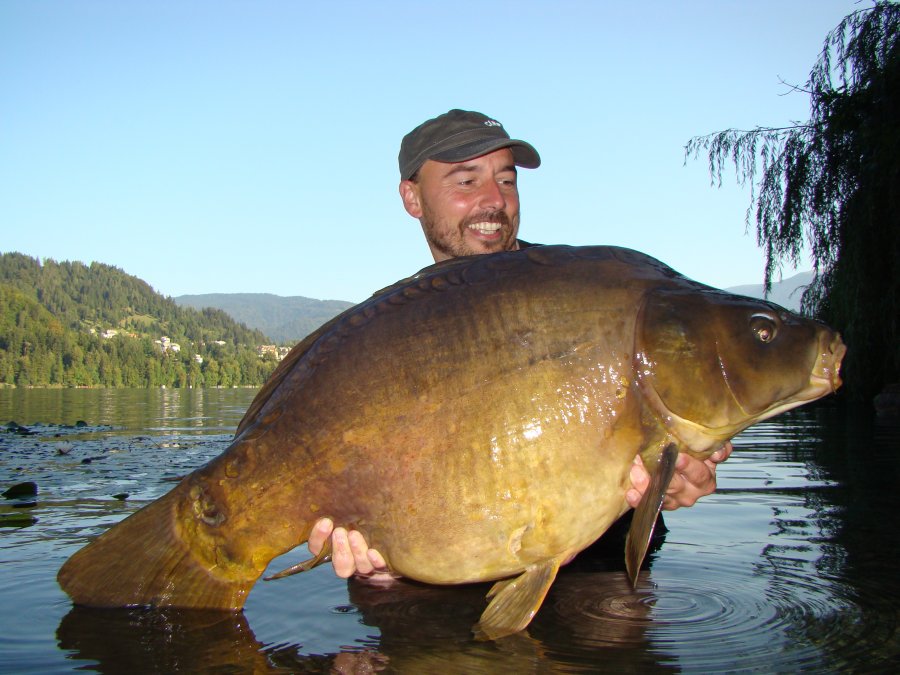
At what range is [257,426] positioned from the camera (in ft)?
9.09

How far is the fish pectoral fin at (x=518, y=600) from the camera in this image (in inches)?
100

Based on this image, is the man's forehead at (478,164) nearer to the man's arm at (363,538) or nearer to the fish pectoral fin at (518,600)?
the man's arm at (363,538)

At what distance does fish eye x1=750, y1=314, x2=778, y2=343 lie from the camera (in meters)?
2.55

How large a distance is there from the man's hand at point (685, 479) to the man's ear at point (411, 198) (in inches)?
94.4

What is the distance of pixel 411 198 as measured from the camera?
4.86 metres

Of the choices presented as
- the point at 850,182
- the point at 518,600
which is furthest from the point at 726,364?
the point at 850,182

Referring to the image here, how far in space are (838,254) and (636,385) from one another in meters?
10.0

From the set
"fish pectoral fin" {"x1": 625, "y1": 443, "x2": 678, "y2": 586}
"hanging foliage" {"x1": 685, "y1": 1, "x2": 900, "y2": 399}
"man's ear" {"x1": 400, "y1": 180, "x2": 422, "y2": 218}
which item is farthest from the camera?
"hanging foliage" {"x1": 685, "y1": 1, "x2": 900, "y2": 399}

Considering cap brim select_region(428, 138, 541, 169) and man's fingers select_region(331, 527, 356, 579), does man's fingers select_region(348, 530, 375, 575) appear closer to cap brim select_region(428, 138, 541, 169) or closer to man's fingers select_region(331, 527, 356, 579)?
man's fingers select_region(331, 527, 356, 579)

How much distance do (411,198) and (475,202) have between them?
0.58 metres

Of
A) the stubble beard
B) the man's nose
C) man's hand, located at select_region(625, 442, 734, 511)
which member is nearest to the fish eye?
man's hand, located at select_region(625, 442, 734, 511)

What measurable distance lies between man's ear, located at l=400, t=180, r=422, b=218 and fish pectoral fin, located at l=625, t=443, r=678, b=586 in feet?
8.61

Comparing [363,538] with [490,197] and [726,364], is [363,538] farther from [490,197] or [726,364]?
[490,197]

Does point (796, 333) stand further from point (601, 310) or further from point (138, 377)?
point (138, 377)
